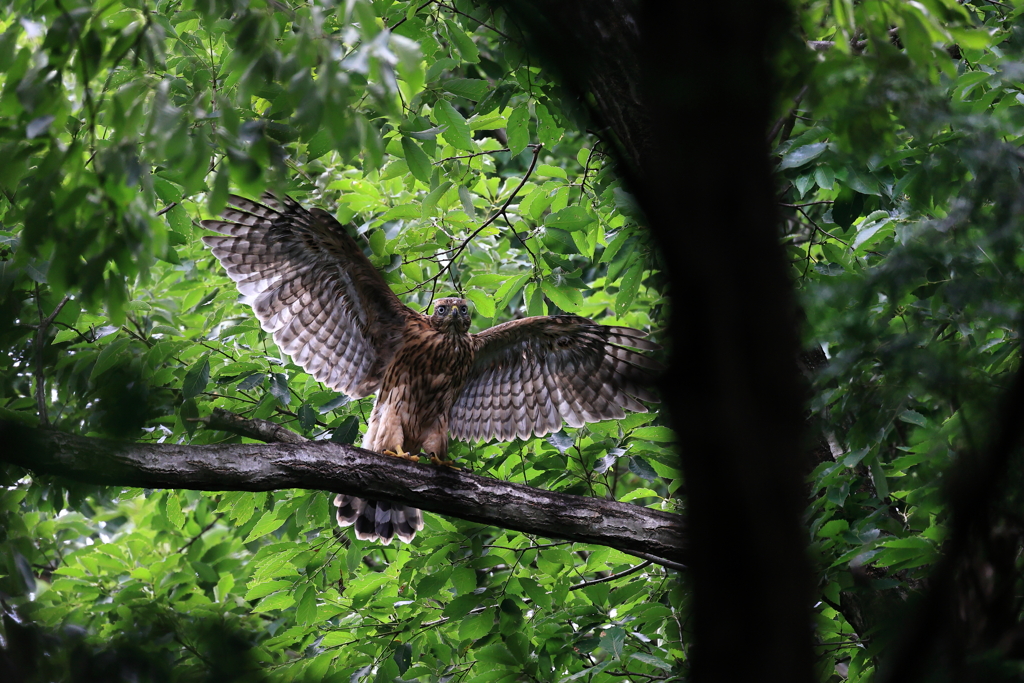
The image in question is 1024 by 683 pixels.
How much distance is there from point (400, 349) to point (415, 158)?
198 centimetres

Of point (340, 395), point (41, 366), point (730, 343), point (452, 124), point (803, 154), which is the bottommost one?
point (340, 395)

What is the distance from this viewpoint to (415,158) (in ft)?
11.0

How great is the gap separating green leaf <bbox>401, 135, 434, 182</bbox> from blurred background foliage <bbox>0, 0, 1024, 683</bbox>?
2 cm

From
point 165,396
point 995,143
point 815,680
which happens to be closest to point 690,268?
point 815,680

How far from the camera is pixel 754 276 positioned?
3.04 ft

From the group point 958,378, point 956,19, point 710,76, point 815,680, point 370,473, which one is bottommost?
point 370,473

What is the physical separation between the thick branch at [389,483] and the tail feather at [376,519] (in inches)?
44.6

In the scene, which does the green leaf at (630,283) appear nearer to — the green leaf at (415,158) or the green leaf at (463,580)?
the green leaf at (415,158)

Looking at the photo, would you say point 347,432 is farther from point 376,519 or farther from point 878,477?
point 878,477

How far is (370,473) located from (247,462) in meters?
0.52

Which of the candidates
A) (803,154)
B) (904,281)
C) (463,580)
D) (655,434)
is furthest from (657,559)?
(803,154)

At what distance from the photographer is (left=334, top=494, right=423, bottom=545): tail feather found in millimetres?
4523

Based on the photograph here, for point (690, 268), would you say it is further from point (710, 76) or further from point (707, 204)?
point (710, 76)

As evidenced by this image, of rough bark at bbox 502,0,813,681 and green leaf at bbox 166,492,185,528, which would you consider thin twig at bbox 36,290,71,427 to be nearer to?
green leaf at bbox 166,492,185,528
